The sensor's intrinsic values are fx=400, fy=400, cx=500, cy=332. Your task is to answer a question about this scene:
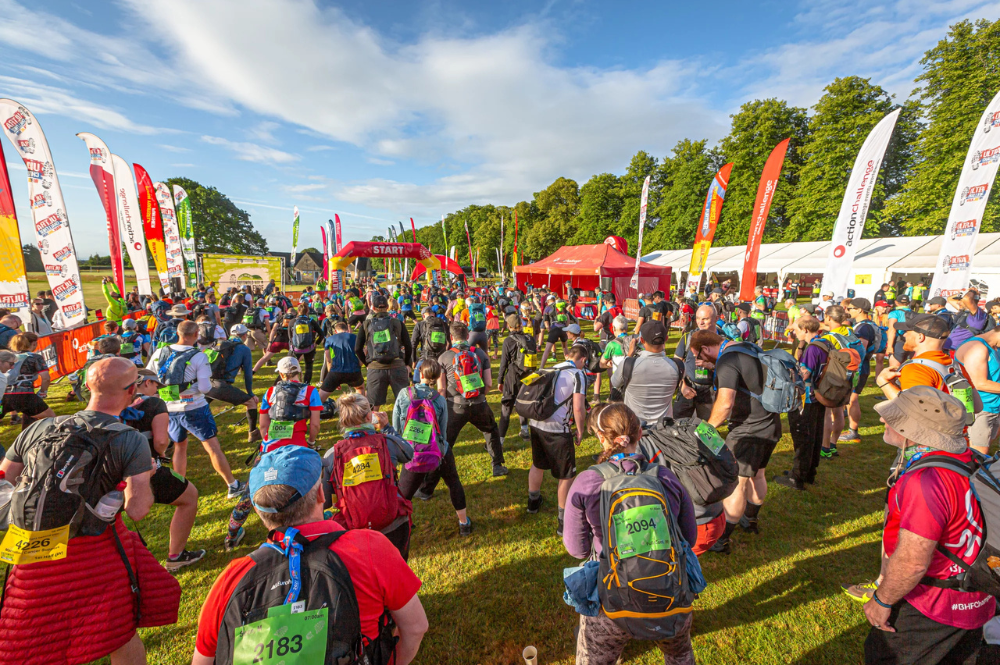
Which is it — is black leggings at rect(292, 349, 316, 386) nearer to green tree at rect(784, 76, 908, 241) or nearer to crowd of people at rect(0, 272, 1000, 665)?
crowd of people at rect(0, 272, 1000, 665)

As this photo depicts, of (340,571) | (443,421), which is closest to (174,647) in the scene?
(443,421)

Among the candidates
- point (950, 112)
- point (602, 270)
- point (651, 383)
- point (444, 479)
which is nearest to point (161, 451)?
point (444, 479)

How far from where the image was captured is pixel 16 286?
891 centimetres

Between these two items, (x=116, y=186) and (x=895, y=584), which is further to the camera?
(x=116, y=186)

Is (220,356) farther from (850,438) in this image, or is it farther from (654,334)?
(850,438)

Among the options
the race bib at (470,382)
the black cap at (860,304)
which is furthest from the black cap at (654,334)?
the black cap at (860,304)

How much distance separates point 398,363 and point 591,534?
4.63m

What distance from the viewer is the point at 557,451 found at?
4.06m

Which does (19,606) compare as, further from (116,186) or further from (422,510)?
(116,186)

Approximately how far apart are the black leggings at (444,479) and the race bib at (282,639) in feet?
7.33

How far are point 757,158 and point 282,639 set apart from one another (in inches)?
1448

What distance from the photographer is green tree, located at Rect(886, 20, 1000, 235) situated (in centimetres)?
1962

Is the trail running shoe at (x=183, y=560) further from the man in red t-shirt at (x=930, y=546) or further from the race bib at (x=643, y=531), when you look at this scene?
the man in red t-shirt at (x=930, y=546)

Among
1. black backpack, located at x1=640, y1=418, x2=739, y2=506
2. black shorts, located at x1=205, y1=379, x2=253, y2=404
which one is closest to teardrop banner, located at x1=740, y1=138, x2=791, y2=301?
black backpack, located at x1=640, y1=418, x2=739, y2=506
